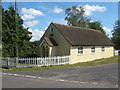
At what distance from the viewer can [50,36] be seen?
2106cm

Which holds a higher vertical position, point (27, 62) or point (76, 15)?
point (76, 15)

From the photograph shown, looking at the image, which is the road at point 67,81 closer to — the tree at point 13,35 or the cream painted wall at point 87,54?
the cream painted wall at point 87,54

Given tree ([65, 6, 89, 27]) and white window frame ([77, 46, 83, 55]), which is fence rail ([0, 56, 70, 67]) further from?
tree ([65, 6, 89, 27])

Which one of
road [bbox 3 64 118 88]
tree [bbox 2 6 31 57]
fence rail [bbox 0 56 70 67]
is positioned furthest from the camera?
tree [bbox 2 6 31 57]

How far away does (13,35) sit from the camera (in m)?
20.3

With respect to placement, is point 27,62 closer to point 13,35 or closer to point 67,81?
point 67,81

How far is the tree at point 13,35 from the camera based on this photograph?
65.6ft

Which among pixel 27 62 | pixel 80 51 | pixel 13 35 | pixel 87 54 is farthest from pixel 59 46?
pixel 13 35

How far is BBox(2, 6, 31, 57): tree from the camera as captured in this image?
20.0 m

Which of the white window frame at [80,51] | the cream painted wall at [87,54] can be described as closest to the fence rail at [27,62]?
the cream painted wall at [87,54]

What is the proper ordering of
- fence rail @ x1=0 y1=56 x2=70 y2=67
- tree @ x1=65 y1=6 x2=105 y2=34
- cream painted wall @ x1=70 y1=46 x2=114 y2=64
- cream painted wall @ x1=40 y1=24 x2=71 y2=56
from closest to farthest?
fence rail @ x1=0 y1=56 x2=70 y2=67
cream painted wall @ x1=70 y1=46 x2=114 y2=64
cream painted wall @ x1=40 y1=24 x2=71 y2=56
tree @ x1=65 y1=6 x2=105 y2=34

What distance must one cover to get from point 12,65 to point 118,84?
10.8 meters

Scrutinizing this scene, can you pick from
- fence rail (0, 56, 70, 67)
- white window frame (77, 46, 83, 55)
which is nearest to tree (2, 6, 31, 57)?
fence rail (0, 56, 70, 67)

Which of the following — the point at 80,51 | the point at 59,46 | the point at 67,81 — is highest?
the point at 59,46
